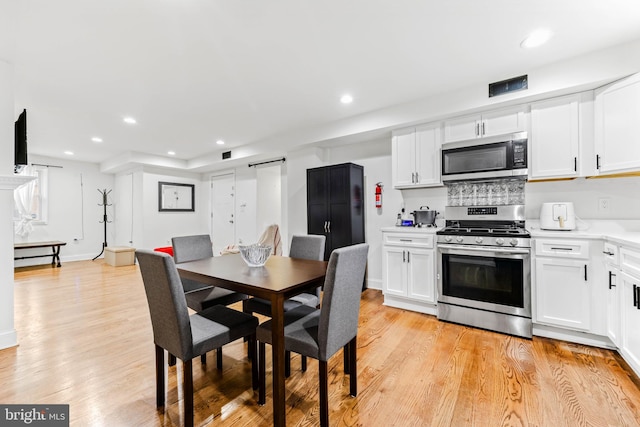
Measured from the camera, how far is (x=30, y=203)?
597cm

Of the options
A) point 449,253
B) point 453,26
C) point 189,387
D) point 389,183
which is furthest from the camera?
point 389,183

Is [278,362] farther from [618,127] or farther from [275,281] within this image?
[618,127]

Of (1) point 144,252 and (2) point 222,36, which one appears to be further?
(2) point 222,36

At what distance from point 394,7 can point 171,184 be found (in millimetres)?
6512

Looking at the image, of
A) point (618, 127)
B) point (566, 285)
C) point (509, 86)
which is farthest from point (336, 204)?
point (618, 127)

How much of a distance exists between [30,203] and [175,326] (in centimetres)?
715

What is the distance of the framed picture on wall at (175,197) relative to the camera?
6.64 m

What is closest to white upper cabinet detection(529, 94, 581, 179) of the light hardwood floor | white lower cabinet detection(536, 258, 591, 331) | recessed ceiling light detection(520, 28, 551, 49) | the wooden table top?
recessed ceiling light detection(520, 28, 551, 49)

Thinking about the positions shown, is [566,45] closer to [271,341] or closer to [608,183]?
[608,183]

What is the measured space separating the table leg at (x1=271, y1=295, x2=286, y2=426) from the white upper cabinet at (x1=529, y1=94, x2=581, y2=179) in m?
2.75

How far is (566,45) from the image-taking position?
7.34 feet

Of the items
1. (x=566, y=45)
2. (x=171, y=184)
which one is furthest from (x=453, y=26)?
(x=171, y=184)

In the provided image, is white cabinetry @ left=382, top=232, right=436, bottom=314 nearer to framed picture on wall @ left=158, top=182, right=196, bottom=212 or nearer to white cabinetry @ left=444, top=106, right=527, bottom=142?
white cabinetry @ left=444, top=106, right=527, bottom=142

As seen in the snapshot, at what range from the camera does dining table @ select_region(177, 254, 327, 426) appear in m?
1.41
